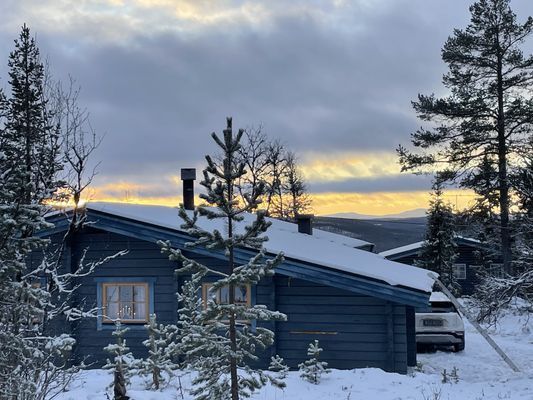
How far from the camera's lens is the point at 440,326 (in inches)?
591

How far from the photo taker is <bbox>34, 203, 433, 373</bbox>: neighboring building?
12.1 metres

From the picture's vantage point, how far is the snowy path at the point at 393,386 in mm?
9812

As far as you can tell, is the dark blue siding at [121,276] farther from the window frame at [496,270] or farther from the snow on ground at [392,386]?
the window frame at [496,270]

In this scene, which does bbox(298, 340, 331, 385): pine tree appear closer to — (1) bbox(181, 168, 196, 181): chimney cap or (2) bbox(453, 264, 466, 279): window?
(1) bbox(181, 168, 196, 181): chimney cap

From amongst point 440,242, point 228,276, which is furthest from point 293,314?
point 440,242

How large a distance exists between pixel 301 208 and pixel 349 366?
43460 mm

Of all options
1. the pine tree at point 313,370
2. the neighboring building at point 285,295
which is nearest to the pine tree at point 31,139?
the neighboring building at point 285,295

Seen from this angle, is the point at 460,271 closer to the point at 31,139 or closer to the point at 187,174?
Result: the point at 187,174

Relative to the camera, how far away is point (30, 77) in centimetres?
2069

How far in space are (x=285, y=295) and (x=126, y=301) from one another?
418cm

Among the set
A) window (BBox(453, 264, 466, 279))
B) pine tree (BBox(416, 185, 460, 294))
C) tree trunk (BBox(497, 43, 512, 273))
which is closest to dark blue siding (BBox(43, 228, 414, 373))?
tree trunk (BBox(497, 43, 512, 273))

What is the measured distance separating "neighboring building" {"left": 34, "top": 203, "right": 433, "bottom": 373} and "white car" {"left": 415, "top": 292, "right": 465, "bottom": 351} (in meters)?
2.07

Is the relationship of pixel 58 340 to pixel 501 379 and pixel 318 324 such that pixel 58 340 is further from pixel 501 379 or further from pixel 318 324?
pixel 501 379

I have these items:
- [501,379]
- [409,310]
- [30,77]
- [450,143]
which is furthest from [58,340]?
[450,143]
